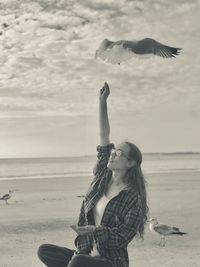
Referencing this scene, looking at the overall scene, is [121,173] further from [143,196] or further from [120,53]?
[120,53]

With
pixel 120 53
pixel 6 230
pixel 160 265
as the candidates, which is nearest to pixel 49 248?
pixel 120 53

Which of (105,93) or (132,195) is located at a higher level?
(105,93)

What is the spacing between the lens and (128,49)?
4070 mm

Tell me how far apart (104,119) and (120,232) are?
1.07 m

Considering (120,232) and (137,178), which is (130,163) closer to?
(137,178)

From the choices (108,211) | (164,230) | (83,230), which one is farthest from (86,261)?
(164,230)

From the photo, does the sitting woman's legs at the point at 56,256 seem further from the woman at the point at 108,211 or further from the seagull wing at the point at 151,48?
the seagull wing at the point at 151,48

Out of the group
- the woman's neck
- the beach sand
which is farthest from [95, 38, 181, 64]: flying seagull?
the beach sand

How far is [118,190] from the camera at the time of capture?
3.98 m

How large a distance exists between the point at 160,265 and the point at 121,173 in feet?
11.5

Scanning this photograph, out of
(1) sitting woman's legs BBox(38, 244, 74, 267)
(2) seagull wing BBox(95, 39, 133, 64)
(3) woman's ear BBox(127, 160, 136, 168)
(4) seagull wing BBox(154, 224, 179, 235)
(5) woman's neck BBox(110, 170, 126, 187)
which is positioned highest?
(2) seagull wing BBox(95, 39, 133, 64)

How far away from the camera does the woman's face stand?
3.98 meters

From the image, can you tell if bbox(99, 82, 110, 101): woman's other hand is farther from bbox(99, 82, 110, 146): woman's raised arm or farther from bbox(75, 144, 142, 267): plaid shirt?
bbox(75, 144, 142, 267): plaid shirt

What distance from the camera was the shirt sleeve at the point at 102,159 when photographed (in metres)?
4.31
